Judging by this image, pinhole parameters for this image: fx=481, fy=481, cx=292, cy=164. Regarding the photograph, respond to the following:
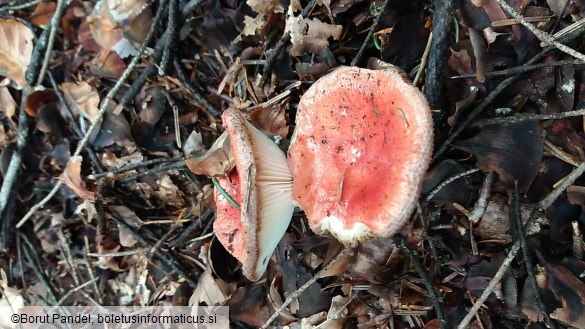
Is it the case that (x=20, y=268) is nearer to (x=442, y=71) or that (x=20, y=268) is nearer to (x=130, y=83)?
(x=130, y=83)

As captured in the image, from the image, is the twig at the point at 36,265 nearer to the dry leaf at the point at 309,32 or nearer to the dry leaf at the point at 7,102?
the dry leaf at the point at 7,102

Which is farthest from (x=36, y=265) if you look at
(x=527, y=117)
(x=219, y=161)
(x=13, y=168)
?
(x=527, y=117)

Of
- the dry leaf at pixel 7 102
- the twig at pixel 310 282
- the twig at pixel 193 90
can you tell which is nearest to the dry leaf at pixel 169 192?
the twig at pixel 193 90

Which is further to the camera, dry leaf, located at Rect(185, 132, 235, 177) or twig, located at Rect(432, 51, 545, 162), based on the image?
dry leaf, located at Rect(185, 132, 235, 177)

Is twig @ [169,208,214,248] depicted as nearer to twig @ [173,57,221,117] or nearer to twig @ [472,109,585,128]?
twig @ [173,57,221,117]

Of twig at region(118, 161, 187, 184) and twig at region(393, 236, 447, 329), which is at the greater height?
twig at region(118, 161, 187, 184)

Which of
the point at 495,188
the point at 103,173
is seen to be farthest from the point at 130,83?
the point at 495,188

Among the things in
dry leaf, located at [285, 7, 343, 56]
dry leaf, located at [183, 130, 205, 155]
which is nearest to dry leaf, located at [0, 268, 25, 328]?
dry leaf, located at [183, 130, 205, 155]

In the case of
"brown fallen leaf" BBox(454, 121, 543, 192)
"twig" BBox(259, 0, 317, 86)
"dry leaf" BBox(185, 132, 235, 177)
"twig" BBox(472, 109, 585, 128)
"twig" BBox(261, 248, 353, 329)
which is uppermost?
"twig" BBox(259, 0, 317, 86)
